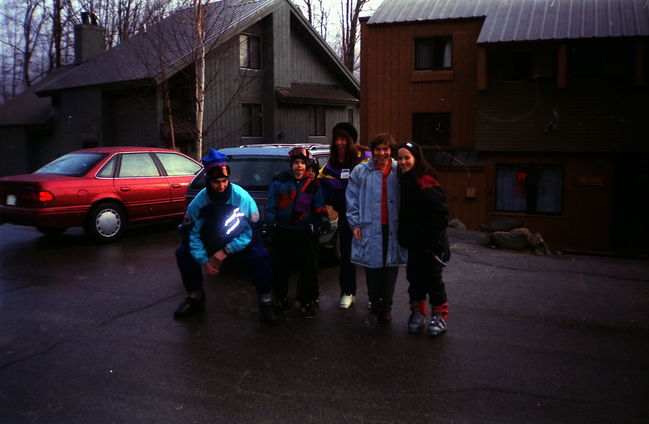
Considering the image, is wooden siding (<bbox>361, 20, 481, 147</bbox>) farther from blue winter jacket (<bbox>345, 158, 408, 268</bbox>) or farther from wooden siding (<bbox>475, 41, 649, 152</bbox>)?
blue winter jacket (<bbox>345, 158, 408, 268</bbox>)

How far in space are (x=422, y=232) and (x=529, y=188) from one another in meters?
15.6

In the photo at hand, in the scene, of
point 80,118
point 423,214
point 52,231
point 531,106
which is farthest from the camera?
point 80,118

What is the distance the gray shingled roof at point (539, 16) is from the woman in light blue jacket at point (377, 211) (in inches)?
569

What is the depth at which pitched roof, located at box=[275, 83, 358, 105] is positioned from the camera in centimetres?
2448

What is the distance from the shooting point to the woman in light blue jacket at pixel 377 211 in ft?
16.7

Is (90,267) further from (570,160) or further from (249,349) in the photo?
(570,160)

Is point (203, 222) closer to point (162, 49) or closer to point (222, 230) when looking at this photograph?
point (222, 230)

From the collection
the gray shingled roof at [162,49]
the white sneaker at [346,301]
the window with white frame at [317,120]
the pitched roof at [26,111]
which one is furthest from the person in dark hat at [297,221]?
the pitched roof at [26,111]

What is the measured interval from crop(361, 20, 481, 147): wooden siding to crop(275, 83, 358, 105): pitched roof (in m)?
4.12

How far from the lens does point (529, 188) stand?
19.2 m

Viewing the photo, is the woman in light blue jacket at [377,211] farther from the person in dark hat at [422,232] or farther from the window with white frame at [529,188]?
the window with white frame at [529,188]

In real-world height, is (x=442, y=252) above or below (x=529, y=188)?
above

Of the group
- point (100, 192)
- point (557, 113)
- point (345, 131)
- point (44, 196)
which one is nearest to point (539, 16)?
point (557, 113)

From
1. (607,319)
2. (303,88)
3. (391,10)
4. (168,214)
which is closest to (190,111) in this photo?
(303,88)
